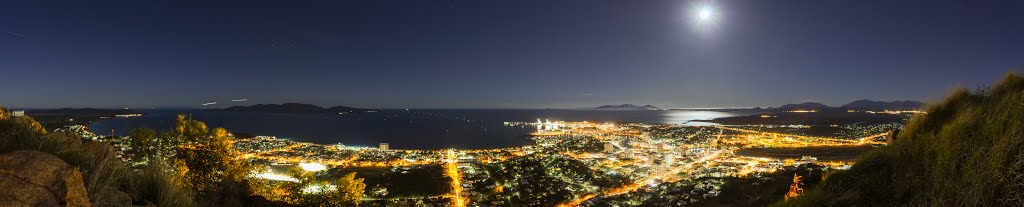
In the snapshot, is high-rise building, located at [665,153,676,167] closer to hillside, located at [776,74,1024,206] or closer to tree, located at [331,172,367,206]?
tree, located at [331,172,367,206]

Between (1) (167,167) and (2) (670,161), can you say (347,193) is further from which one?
(2) (670,161)

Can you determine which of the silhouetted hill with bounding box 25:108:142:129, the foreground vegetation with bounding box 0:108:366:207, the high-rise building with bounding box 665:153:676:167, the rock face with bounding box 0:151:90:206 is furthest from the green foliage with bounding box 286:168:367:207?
the high-rise building with bounding box 665:153:676:167

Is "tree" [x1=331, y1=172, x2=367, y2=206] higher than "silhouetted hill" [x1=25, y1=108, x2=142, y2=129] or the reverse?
the reverse

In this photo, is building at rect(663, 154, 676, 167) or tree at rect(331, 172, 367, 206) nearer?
tree at rect(331, 172, 367, 206)

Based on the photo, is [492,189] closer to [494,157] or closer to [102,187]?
[494,157]

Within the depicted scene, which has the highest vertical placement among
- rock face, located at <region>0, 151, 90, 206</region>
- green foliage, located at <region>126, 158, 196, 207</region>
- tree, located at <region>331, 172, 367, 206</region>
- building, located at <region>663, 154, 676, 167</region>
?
rock face, located at <region>0, 151, 90, 206</region>

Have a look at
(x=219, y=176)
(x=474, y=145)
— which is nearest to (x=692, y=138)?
(x=474, y=145)
